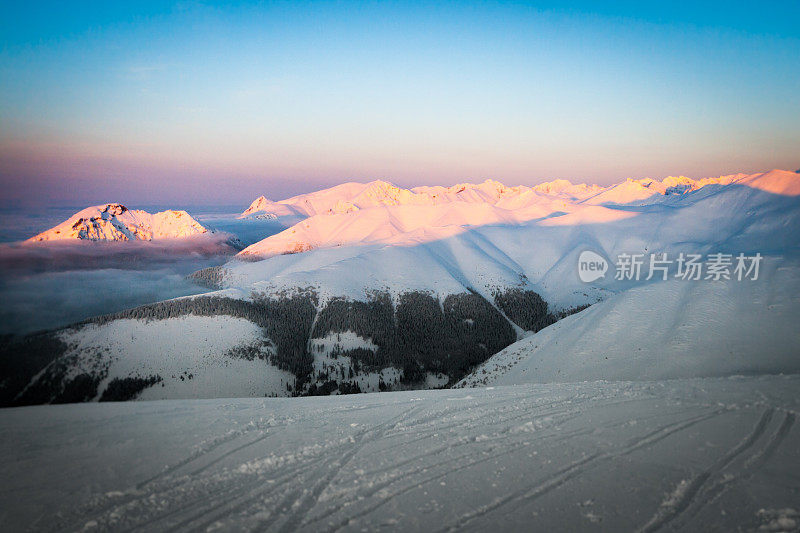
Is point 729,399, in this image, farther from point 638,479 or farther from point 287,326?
point 287,326

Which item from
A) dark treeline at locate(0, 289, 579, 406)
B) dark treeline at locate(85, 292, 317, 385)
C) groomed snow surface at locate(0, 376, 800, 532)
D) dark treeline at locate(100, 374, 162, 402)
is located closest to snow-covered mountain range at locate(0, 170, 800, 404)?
dark treeline at locate(100, 374, 162, 402)

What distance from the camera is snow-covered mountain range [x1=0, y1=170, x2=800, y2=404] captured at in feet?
98.4

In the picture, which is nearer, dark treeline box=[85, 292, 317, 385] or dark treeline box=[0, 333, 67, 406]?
dark treeline box=[0, 333, 67, 406]

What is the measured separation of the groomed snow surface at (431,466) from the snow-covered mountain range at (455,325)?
16.6 metres

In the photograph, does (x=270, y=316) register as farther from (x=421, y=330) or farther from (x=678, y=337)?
(x=678, y=337)

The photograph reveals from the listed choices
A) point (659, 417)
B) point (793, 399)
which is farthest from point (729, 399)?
point (659, 417)

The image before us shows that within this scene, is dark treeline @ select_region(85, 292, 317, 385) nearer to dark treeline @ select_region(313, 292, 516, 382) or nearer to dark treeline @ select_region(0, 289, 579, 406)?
dark treeline @ select_region(0, 289, 579, 406)

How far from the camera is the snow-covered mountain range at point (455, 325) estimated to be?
2998 centimetres

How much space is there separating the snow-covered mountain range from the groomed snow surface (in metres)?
16.6

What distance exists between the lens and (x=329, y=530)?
6.42m

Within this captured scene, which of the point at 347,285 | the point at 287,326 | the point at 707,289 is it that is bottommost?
the point at 287,326

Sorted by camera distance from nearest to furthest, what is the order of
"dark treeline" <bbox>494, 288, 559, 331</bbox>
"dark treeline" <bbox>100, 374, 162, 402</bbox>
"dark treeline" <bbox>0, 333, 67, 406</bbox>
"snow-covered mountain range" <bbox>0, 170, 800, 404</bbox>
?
"snow-covered mountain range" <bbox>0, 170, 800, 404</bbox>
"dark treeline" <bbox>100, 374, 162, 402</bbox>
"dark treeline" <bbox>0, 333, 67, 406</bbox>
"dark treeline" <bbox>494, 288, 559, 331</bbox>

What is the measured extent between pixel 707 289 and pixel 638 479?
37.3 metres

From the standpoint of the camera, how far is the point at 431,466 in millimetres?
8398
